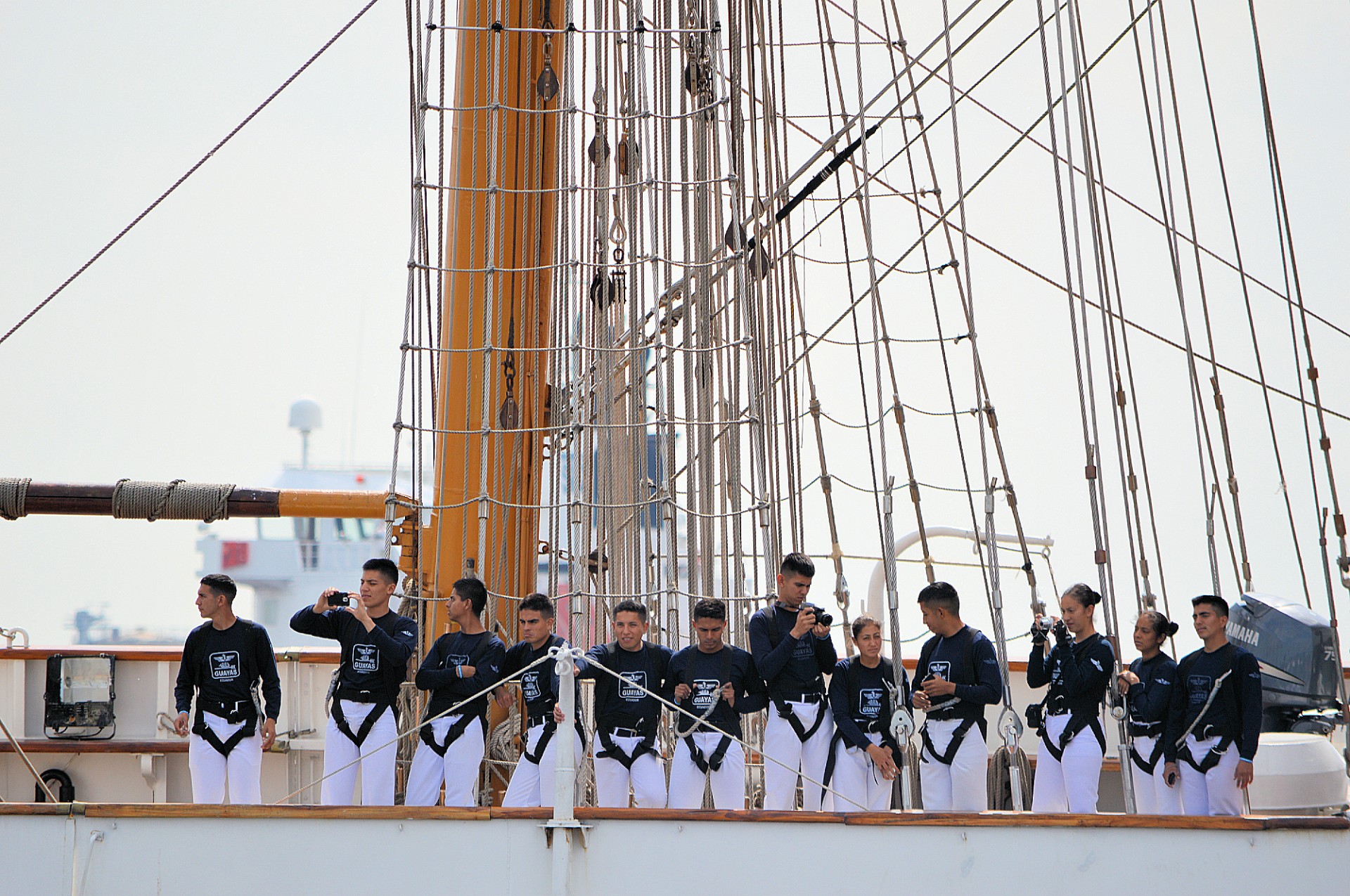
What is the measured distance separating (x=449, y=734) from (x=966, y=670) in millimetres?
2011

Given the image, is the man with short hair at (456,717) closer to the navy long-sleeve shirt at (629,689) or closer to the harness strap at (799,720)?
the navy long-sleeve shirt at (629,689)

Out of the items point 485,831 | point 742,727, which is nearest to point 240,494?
point 742,727

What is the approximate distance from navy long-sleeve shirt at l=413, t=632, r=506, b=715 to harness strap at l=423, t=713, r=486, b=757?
0.08 feet

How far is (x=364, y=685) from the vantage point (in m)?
5.34

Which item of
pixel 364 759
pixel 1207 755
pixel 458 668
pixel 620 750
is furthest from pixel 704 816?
pixel 1207 755

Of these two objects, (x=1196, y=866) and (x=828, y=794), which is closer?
(x=1196, y=866)

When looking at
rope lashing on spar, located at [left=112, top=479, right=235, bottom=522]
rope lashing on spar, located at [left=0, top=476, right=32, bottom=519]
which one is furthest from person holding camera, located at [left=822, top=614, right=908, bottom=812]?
rope lashing on spar, located at [left=0, top=476, right=32, bottom=519]

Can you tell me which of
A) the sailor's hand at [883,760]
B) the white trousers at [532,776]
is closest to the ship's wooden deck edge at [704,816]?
the white trousers at [532,776]

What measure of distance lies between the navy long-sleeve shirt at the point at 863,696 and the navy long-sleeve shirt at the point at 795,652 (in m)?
0.07

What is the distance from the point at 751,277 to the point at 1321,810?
385 centimetres

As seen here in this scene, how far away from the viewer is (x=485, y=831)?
4355mm

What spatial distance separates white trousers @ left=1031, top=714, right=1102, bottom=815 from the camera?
5.33m

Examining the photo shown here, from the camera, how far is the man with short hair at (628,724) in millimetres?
5207

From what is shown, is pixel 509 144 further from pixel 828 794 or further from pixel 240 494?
pixel 828 794
